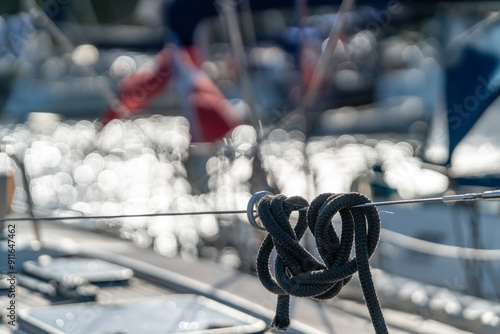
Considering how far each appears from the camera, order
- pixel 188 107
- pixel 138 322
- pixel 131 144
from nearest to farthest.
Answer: pixel 138 322, pixel 188 107, pixel 131 144

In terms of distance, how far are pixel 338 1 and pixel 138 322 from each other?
464 centimetres

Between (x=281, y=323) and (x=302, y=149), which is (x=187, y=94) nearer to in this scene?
(x=302, y=149)

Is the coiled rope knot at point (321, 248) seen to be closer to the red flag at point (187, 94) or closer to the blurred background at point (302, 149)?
the blurred background at point (302, 149)

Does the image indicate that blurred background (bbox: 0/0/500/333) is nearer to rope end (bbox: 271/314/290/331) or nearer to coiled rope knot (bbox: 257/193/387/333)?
coiled rope knot (bbox: 257/193/387/333)

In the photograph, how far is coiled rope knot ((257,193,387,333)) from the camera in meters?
1.66

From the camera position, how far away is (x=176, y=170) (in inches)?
273

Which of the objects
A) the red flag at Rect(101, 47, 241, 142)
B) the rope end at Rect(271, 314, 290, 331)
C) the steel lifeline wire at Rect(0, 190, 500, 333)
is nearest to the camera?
the steel lifeline wire at Rect(0, 190, 500, 333)

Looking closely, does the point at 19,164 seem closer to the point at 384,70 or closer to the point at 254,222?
the point at 254,222

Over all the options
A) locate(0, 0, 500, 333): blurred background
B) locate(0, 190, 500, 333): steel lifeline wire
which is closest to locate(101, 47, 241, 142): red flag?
locate(0, 0, 500, 333): blurred background

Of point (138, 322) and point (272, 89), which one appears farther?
point (272, 89)

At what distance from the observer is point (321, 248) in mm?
1709

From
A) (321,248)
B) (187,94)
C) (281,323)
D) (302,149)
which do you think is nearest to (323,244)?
(321,248)

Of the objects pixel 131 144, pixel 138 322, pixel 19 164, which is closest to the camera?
pixel 138 322

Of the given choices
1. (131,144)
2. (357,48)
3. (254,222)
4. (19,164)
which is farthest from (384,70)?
(254,222)
